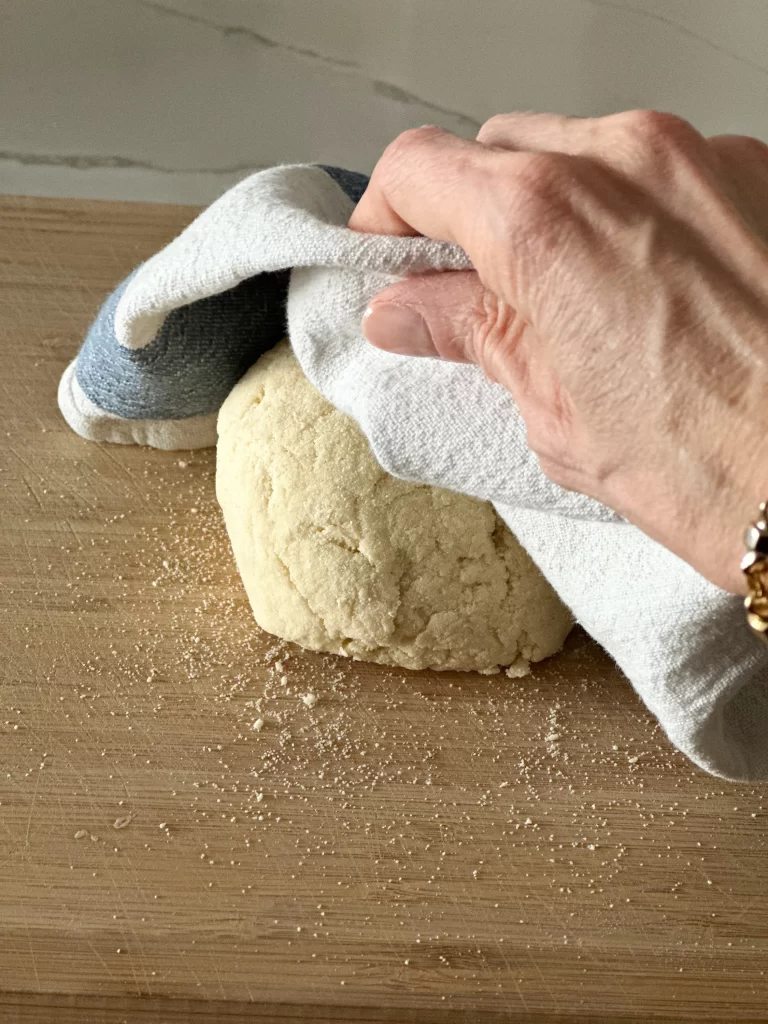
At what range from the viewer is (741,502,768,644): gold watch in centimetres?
56

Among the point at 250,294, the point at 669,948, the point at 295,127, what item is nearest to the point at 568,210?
the point at 250,294

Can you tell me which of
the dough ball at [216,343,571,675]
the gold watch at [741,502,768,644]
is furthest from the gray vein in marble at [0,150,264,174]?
the gold watch at [741,502,768,644]

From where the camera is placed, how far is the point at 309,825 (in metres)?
0.85

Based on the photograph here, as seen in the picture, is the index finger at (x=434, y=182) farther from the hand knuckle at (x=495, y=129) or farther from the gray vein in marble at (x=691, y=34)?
the gray vein in marble at (x=691, y=34)

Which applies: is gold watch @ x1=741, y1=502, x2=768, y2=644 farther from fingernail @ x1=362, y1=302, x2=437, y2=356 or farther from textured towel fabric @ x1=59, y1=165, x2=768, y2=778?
fingernail @ x1=362, y1=302, x2=437, y2=356

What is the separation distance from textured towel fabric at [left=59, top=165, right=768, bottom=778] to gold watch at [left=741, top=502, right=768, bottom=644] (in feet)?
0.44

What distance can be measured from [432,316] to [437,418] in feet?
0.26

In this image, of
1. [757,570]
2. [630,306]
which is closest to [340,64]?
[630,306]

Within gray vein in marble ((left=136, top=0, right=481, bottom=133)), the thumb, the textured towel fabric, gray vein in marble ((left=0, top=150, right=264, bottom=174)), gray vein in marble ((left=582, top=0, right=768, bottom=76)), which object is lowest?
gray vein in marble ((left=0, top=150, right=264, bottom=174))

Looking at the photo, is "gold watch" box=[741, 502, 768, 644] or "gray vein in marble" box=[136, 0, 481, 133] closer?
"gold watch" box=[741, 502, 768, 644]

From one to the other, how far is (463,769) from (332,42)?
131 cm

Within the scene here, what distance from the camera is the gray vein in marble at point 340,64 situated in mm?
1706

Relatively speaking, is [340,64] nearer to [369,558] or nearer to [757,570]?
[369,558]

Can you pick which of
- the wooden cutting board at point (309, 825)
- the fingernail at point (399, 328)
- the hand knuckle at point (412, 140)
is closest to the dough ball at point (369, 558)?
the wooden cutting board at point (309, 825)
